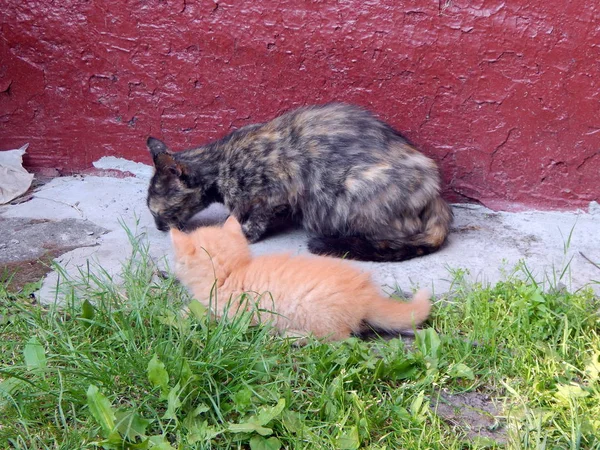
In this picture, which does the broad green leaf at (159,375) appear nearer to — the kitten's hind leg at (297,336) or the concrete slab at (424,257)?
the kitten's hind leg at (297,336)

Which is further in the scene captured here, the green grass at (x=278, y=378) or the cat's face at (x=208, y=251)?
the cat's face at (x=208, y=251)

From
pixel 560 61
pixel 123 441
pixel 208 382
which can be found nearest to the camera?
pixel 123 441

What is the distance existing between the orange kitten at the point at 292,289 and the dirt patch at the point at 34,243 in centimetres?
105

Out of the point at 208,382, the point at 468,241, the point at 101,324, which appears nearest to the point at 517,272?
the point at 468,241

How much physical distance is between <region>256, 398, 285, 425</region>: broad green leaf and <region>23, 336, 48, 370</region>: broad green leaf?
93cm

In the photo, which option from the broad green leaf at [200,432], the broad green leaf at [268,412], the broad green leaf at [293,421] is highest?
the broad green leaf at [268,412]

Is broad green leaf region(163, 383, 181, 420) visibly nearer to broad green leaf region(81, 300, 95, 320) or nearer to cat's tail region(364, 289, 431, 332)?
broad green leaf region(81, 300, 95, 320)

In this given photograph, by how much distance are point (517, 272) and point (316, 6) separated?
211cm

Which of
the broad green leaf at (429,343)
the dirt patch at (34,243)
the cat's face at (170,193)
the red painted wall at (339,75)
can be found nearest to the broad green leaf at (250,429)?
the broad green leaf at (429,343)

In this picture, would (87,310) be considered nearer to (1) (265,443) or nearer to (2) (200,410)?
(2) (200,410)

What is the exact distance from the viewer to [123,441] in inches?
94.3

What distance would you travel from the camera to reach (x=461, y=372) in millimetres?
2824

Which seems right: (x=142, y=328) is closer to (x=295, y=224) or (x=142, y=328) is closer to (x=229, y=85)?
(x=295, y=224)

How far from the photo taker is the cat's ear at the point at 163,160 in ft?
14.1
